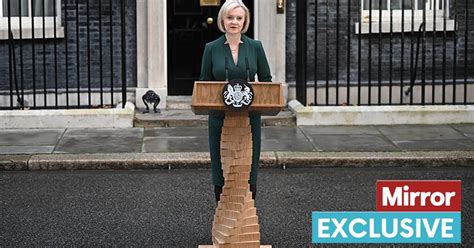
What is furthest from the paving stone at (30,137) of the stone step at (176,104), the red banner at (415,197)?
the red banner at (415,197)

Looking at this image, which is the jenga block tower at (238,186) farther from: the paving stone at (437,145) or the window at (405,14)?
the window at (405,14)

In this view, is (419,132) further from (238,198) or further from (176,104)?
(238,198)

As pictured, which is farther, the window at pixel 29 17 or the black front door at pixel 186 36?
the black front door at pixel 186 36

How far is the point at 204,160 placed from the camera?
34.1 feet

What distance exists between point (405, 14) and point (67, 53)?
15.3 ft

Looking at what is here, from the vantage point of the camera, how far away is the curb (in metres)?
10.4

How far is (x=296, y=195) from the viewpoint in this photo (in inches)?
360

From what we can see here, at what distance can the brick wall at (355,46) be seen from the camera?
13.6 m

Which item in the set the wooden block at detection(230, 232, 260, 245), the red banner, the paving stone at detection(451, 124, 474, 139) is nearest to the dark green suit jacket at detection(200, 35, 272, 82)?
the wooden block at detection(230, 232, 260, 245)

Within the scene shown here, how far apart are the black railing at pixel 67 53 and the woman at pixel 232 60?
594 cm

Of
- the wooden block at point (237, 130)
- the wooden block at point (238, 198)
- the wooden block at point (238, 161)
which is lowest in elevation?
the wooden block at point (238, 198)

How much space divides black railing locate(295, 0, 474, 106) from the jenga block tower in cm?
638

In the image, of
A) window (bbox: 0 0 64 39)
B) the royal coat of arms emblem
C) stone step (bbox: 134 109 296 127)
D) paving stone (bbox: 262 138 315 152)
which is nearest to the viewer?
the royal coat of arms emblem

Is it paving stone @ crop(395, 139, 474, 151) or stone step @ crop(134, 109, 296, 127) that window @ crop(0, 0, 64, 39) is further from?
paving stone @ crop(395, 139, 474, 151)
